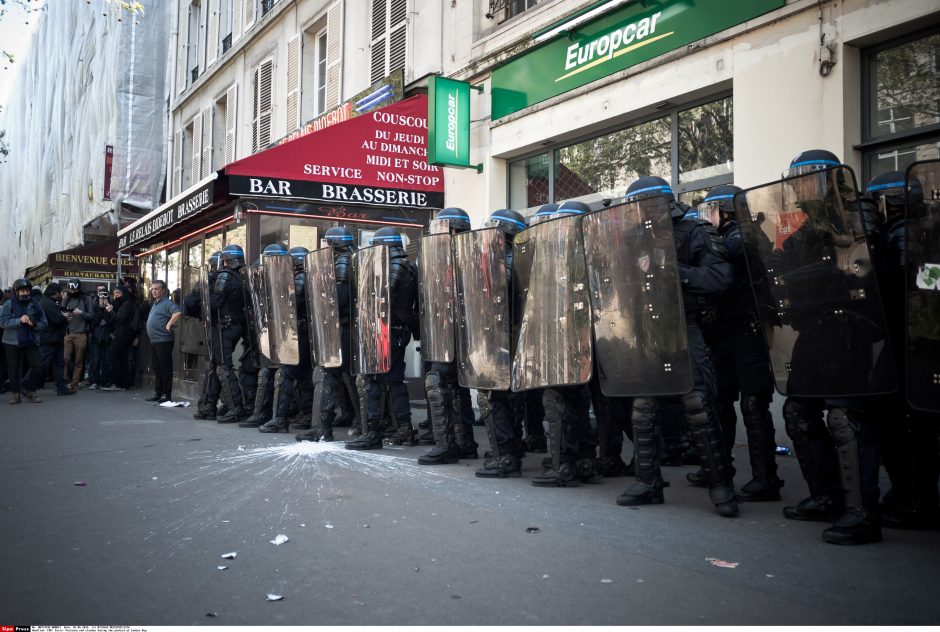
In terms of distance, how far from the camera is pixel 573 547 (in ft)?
12.0

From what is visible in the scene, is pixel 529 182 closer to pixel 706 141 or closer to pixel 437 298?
pixel 706 141

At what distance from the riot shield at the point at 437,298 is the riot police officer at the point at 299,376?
2.10m

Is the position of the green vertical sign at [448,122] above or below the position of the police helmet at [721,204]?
above

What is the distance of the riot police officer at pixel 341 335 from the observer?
→ 724 cm

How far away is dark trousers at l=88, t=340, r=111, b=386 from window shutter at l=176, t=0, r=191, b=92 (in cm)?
966

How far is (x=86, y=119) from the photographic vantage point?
85.3ft

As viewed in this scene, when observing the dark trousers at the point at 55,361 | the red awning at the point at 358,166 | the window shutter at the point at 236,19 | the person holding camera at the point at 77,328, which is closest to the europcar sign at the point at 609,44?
the red awning at the point at 358,166

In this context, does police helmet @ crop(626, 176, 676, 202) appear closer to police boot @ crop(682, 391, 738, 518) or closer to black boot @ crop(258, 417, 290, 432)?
police boot @ crop(682, 391, 738, 518)

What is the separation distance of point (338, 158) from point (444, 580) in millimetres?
8564

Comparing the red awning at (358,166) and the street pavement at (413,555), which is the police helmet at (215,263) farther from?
the street pavement at (413,555)

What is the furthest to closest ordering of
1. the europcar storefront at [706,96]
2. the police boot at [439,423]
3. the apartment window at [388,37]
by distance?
the apartment window at [388,37] → the europcar storefront at [706,96] → the police boot at [439,423]

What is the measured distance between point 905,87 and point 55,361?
13.0m

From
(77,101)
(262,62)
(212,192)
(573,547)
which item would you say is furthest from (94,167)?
(573,547)

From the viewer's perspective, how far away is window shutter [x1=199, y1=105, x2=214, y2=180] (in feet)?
65.9
